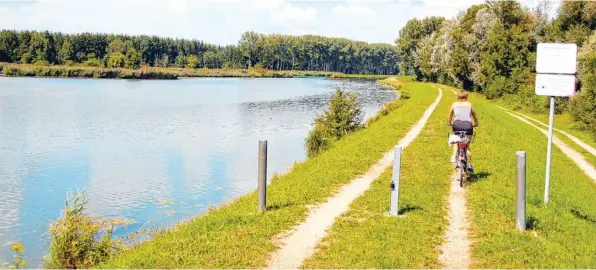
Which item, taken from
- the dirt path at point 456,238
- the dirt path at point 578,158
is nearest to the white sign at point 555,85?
the dirt path at point 456,238

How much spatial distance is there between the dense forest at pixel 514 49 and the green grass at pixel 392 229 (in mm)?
19814

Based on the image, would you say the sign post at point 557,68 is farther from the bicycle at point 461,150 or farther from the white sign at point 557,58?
the bicycle at point 461,150

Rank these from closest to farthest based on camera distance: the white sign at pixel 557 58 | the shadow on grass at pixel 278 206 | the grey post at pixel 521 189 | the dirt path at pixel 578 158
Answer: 1. the grey post at pixel 521 189
2. the white sign at pixel 557 58
3. the shadow on grass at pixel 278 206
4. the dirt path at pixel 578 158

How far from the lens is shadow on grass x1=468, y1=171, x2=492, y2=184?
47.0ft

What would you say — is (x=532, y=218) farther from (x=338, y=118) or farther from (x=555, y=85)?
(x=338, y=118)

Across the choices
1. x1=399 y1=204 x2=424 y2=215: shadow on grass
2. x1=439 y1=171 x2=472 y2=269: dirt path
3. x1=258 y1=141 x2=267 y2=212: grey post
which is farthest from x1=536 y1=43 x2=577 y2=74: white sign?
x1=258 y1=141 x2=267 y2=212: grey post

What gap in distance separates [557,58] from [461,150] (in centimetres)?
322

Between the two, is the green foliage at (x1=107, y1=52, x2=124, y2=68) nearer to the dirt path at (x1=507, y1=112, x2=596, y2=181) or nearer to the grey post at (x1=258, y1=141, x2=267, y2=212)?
the dirt path at (x1=507, y1=112, x2=596, y2=181)

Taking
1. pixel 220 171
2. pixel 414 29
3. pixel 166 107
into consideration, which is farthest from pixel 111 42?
pixel 220 171

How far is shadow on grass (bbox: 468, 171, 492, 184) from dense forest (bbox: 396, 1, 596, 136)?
57.6ft

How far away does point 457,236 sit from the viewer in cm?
986

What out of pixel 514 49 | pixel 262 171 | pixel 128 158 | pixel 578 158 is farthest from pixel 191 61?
pixel 262 171

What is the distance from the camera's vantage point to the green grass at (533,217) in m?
8.55

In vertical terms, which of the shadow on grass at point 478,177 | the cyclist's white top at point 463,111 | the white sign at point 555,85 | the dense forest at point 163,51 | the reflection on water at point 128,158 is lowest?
the reflection on water at point 128,158
